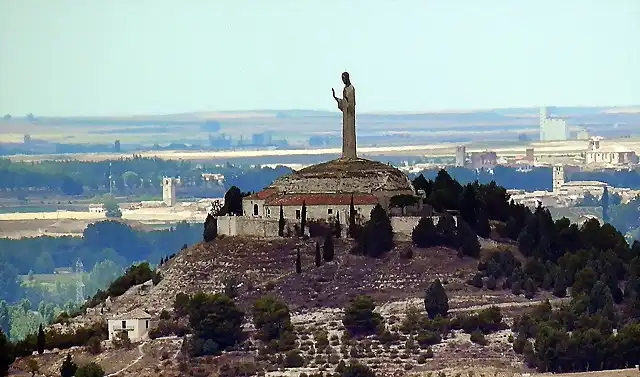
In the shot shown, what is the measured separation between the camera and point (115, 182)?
570 feet

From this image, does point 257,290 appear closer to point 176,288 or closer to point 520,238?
point 176,288

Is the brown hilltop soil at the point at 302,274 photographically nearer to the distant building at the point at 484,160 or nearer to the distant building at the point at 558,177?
the distant building at the point at 558,177

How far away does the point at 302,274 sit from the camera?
74.6m

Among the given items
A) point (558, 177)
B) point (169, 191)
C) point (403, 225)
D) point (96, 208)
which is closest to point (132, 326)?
point (403, 225)

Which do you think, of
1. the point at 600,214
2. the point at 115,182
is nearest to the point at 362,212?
the point at 600,214

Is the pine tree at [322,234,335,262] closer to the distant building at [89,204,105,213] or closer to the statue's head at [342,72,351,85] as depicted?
the statue's head at [342,72,351,85]

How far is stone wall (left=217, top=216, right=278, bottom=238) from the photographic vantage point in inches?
3022

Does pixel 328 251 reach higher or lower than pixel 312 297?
higher

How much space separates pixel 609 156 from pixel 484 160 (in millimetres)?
12585

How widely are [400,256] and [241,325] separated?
553 centimetres

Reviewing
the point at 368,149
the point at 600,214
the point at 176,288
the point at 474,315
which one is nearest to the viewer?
the point at 474,315

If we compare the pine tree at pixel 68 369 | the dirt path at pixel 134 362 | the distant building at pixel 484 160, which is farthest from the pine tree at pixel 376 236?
the distant building at pixel 484 160

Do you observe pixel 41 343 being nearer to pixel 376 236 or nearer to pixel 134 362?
pixel 134 362

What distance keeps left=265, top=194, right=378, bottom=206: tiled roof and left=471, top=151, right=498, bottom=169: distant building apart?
92.5m
